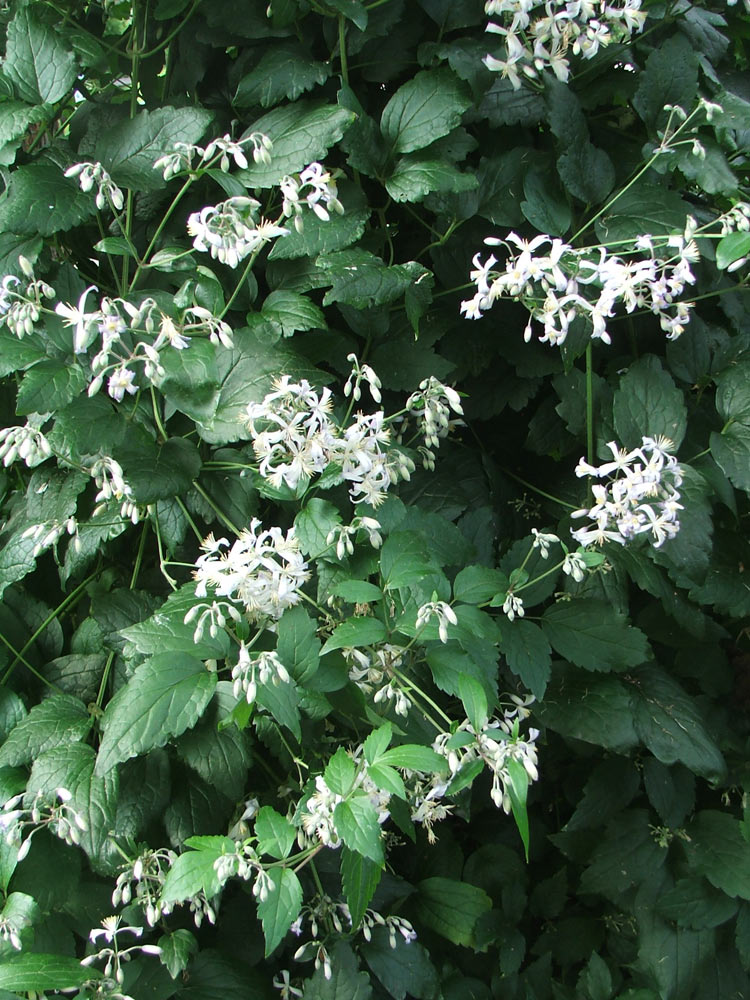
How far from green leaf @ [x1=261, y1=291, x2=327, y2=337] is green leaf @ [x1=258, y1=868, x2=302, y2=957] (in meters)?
0.86

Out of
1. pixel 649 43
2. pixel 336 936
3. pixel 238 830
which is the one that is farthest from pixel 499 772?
pixel 649 43

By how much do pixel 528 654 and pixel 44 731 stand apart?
85 centimetres

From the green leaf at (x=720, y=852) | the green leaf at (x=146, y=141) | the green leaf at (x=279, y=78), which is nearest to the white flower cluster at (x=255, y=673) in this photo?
the green leaf at (x=146, y=141)

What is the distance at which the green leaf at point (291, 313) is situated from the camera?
141cm

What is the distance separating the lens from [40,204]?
53.4 inches

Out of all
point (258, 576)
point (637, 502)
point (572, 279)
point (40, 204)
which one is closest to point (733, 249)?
point (572, 279)

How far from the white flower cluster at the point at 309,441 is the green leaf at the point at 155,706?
314 millimetres

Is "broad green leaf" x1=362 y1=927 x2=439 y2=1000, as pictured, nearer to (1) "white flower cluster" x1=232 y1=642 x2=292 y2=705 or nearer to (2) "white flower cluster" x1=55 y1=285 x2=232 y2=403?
(1) "white flower cluster" x1=232 y1=642 x2=292 y2=705

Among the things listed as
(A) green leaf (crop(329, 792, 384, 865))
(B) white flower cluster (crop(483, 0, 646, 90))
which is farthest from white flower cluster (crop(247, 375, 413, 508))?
(B) white flower cluster (crop(483, 0, 646, 90))

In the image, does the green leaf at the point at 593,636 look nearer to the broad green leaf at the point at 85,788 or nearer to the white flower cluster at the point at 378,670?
the white flower cluster at the point at 378,670

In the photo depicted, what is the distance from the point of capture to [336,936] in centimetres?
157

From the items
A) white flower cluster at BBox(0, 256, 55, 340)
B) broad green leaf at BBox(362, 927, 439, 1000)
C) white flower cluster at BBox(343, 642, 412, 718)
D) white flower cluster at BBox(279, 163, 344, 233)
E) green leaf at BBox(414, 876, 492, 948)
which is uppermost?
white flower cluster at BBox(279, 163, 344, 233)

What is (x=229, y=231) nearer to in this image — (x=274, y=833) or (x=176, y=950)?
(x=274, y=833)

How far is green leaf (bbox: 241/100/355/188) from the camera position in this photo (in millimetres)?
1415
